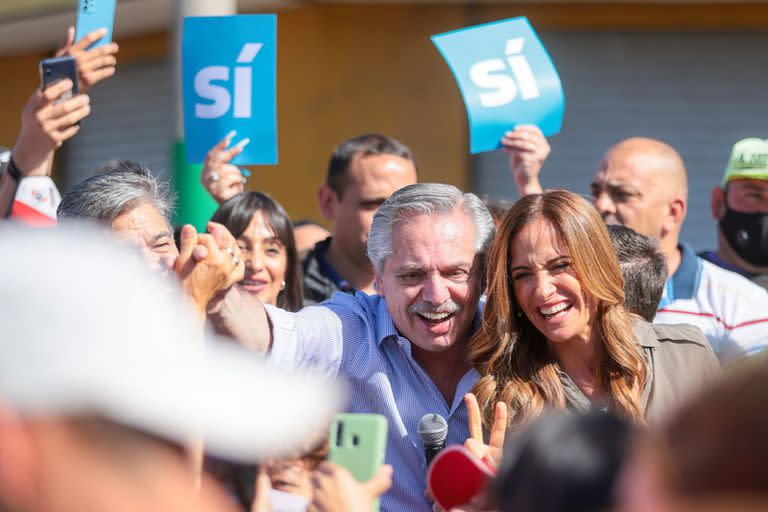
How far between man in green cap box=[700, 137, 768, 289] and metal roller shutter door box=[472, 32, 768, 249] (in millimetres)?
4048

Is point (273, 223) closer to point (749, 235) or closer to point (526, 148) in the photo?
point (526, 148)

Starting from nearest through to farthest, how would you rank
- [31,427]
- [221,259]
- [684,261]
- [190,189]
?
[31,427], [221,259], [684,261], [190,189]

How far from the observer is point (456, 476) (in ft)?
6.68

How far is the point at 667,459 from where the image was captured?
3.12 feet

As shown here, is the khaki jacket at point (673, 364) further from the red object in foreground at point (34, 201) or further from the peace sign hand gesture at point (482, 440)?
the red object in foreground at point (34, 201)

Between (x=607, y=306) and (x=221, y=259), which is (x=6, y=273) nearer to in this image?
(x=221, y=259)

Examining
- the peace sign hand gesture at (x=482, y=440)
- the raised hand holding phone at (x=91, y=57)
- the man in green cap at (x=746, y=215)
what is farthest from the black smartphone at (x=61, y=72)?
the man in green cap at (x=746, y=215)

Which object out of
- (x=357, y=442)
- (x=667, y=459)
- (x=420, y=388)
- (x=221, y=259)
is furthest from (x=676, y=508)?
(x=420, y=388)

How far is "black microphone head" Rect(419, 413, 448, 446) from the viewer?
10.6 feet

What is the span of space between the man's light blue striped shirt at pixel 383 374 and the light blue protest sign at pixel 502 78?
125 cm

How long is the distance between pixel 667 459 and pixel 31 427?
1.96 feet

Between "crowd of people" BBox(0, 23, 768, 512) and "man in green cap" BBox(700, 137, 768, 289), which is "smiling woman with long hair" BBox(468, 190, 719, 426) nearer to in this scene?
"crowd of people" BBox(0, 23, 768, 512)

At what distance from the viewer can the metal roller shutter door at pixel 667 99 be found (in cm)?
941

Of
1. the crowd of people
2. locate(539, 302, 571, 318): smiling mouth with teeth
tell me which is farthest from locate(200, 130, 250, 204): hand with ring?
locate(539, 302, 571, 318): smiling mouth with teeth
